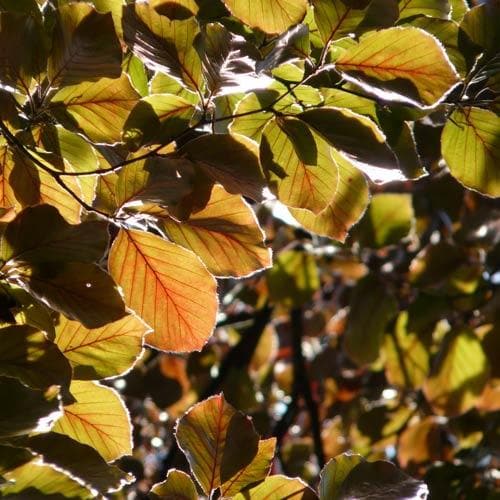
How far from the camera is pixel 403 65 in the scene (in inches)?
30.5

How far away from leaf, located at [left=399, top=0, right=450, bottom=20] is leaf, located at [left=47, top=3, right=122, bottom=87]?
1.03ft

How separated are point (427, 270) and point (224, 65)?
41.9 inches

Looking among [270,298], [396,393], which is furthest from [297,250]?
[396,393]

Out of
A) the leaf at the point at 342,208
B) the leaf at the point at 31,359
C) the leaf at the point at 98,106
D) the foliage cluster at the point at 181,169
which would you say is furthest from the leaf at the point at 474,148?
the leaf at the point at 31,359

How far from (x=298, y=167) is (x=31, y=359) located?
317 millimetres

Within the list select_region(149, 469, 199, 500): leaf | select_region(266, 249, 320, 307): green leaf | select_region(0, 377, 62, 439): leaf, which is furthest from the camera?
select_region(266, 249, 320, 307): green leaf

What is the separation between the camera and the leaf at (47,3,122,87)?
768 mm

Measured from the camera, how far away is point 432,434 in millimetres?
2080

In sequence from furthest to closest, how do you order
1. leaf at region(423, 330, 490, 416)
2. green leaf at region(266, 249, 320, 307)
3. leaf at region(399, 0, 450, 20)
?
green leaf at region(266, 249, 320, 307) < leaf at region(423, 330, 490, 416) < leaf at region(399, 0, 450, 20)

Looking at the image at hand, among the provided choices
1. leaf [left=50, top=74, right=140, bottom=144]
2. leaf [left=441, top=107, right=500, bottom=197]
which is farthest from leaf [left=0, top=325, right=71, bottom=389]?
leaf [left=441, top=107, right=500, bottom=197]

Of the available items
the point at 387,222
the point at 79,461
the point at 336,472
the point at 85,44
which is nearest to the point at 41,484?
the point at 79,461

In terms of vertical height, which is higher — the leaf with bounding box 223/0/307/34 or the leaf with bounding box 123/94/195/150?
the leaf with bounding box 223/0/307/34

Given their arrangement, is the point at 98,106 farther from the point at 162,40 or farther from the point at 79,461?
the point at 79,461

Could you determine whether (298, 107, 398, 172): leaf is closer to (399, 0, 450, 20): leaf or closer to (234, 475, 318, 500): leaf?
(399, 0, 450, 20): leaf
